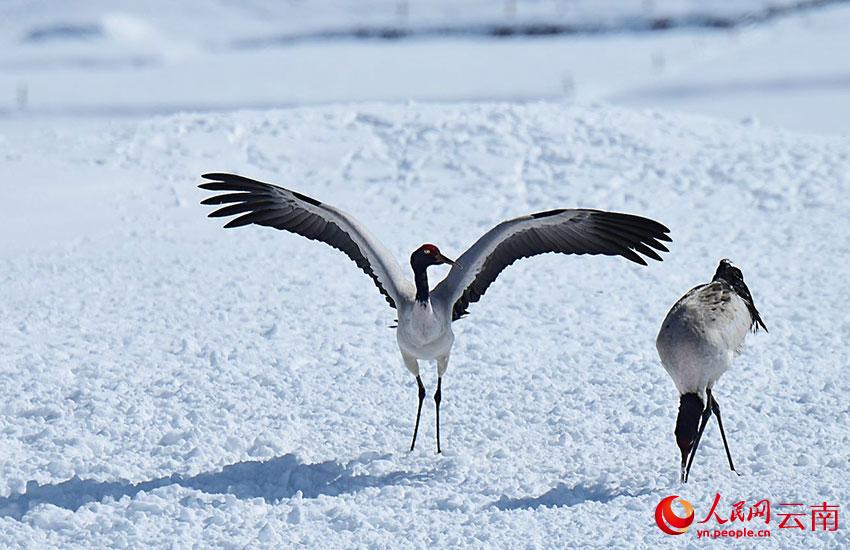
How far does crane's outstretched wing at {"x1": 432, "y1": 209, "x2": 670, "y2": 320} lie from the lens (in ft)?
22.5

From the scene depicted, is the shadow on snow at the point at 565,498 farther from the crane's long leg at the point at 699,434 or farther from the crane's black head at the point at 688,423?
the crane's black head at the point at 688,423

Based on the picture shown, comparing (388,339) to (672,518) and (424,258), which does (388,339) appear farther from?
(672,518)

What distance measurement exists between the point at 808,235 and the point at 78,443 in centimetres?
759

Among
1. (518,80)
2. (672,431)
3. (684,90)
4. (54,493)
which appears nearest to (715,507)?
(672,431)

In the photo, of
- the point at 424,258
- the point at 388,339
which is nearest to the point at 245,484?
the point at 424,258

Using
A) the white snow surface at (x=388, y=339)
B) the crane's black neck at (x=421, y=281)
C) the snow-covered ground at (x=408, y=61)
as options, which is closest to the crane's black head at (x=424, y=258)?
the crane's black neck at (x=421, y=281)

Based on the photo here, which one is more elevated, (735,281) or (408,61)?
(408,61)

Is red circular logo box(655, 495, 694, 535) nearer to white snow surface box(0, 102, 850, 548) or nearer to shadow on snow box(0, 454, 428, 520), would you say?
white snow surface box(0, 102, 850, 548)

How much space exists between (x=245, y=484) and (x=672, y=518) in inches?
92.9

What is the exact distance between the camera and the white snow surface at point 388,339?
21.6 feet

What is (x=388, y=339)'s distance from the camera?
9.33m

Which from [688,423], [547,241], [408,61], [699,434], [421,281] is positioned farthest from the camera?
[408,61]

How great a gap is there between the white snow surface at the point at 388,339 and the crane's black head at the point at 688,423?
0.95 feet

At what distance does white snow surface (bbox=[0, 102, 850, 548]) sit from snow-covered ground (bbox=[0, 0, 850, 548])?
0.03 m
